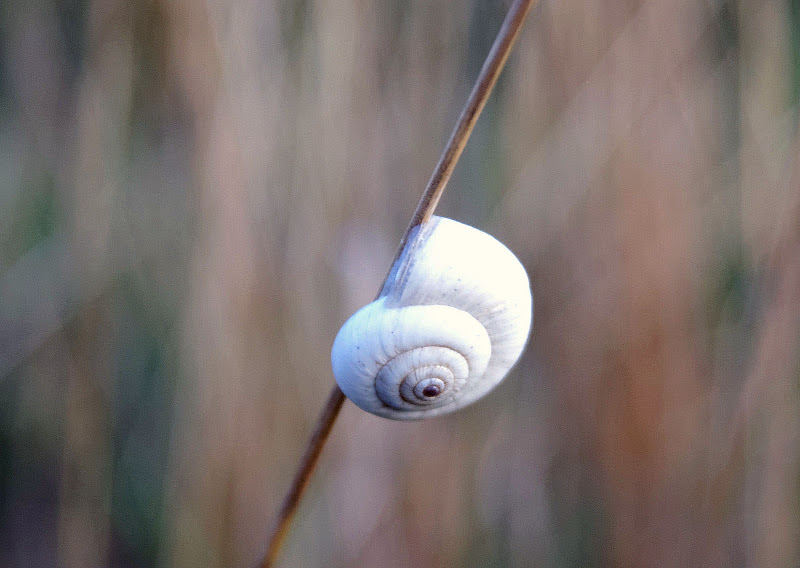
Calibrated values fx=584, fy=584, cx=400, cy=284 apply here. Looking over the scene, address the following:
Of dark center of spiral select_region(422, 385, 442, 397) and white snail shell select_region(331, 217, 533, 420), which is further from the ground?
white snail shell select_region(331, 217, 533, 420)

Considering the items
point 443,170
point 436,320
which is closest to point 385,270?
point 436,320

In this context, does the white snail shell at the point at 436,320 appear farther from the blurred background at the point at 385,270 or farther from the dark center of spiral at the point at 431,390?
the blurred background at the point at 385,270

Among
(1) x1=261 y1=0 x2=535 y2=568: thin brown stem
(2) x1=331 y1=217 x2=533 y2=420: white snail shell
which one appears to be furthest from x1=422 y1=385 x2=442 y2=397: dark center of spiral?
(1) x1=261 y1=0 x2=535 y2=568: thin brown stem

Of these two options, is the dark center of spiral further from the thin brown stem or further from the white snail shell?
the thin brown stem

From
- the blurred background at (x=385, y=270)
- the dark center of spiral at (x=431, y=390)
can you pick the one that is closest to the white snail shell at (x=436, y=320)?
the dark center of spiral at (x=431, y=390)

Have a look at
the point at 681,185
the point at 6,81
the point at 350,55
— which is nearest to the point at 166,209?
the point at 6,81

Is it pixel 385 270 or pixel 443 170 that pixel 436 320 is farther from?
pixel 385 270

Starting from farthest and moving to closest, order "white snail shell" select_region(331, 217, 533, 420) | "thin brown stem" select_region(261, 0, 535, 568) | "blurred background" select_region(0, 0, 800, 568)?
"blurred background" select_region(0, 0, 800, 568) → "white snail shell" select_region(331, 217, 533, 420) → "thin brown stem" select_region(261, 0, 535, 568)

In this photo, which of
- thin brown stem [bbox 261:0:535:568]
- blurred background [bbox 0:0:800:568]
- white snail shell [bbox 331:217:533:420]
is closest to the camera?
thin brown stem [bbox 261:0:535:568]
